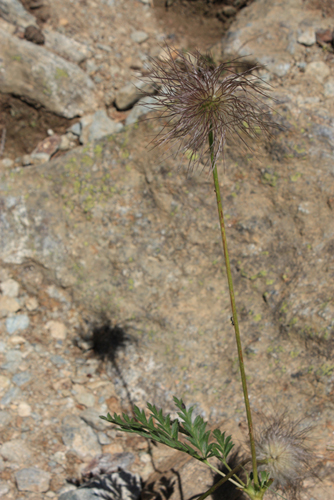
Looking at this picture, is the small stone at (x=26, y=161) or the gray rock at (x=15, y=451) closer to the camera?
the gray rock at (x=15, y=451)

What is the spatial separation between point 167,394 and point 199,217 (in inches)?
64.9

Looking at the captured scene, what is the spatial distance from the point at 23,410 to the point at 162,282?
5.39 feet

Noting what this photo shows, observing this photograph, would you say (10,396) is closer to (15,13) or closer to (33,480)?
(33,480)

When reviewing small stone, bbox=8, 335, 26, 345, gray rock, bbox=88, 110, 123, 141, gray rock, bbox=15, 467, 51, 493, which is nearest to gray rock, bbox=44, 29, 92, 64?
gray rock, bbox=88, 110, 123, 141

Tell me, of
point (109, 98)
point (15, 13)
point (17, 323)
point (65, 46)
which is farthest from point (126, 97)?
point (17, 323)

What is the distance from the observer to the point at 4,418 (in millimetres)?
3213

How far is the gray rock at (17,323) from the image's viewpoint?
12.3 feet

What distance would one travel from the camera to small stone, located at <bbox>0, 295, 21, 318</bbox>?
150 inches

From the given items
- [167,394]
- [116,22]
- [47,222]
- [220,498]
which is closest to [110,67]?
[116,22]

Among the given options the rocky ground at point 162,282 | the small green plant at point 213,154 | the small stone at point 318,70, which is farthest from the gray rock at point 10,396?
the small stone at point 318,70

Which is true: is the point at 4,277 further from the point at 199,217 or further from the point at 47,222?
the point at 199,217

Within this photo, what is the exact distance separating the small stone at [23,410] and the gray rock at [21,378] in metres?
0.19

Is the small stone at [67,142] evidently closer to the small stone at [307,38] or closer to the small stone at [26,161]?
the small stone at [26,161]

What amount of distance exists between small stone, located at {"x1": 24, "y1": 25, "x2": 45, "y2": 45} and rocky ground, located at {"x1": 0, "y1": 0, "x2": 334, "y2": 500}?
0.52m
